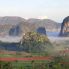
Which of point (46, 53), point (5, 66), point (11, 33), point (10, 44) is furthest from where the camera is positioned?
point (11, 33)

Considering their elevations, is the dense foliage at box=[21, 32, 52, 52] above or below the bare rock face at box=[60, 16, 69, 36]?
below

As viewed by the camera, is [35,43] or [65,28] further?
[65,28]

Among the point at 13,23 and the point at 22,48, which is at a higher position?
the point at 13,23

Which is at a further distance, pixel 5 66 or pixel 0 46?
pixel 0 46

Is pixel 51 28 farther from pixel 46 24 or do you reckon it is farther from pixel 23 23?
pixel 23 23

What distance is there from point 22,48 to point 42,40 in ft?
6.61

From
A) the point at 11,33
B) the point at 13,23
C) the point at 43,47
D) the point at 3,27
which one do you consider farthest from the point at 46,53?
the point at 13,23

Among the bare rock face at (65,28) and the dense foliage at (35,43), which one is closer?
the dense foliage at (35,43)

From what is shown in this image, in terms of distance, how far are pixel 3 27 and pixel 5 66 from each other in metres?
31.1

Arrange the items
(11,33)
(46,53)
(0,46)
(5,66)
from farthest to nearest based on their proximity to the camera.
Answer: (11,33)
(0,46)
(46,53)
(5,66)

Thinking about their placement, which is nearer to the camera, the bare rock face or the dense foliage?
the dense foliage

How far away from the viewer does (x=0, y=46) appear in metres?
27.8

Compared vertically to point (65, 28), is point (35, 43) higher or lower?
lower

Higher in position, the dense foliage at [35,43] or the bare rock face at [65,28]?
the bare rock face at [65,28]
